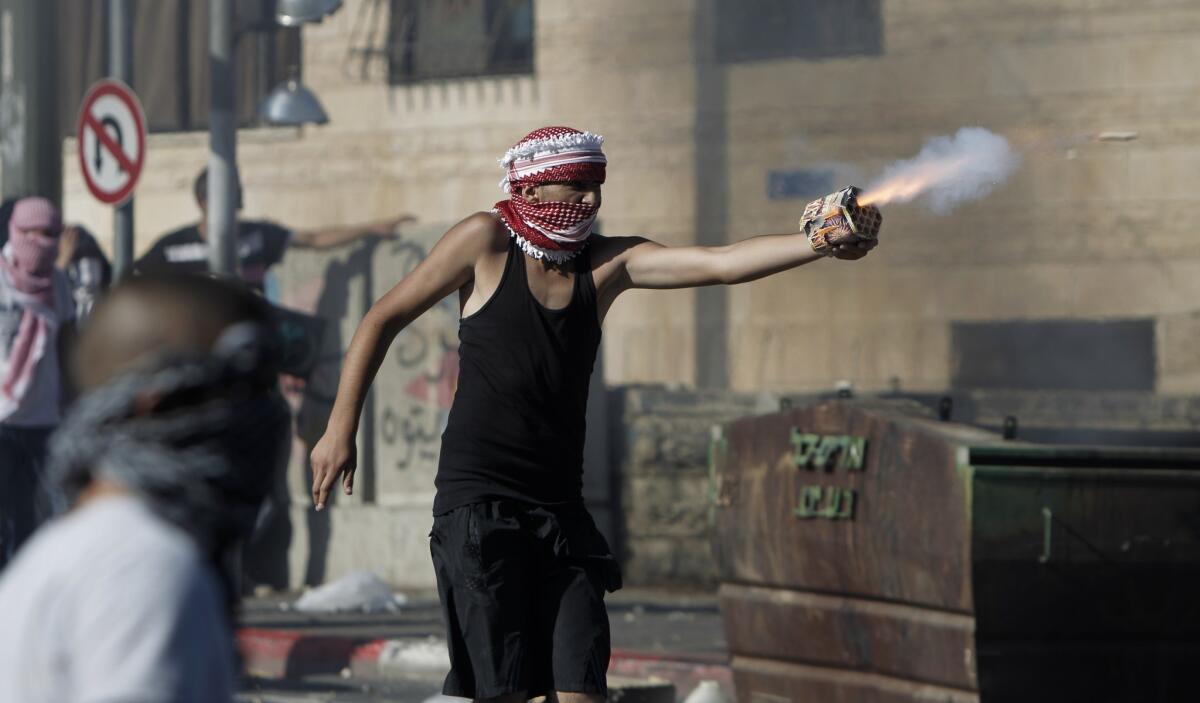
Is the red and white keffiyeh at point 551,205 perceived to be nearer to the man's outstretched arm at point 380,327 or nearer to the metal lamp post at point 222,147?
the man's outstretched arm at point 380,327

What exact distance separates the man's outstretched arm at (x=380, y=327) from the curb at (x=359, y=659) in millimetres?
3844

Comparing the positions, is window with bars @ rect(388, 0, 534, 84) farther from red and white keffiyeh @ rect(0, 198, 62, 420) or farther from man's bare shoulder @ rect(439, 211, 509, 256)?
man's bare shoulder @ rect(439, 211, 509, 256)

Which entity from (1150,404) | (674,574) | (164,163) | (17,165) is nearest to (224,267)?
(17,165)

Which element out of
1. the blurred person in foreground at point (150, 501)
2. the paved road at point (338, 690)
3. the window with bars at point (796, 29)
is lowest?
the paved road at point (338, 690)

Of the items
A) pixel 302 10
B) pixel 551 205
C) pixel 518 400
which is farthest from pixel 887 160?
pixel 518 400

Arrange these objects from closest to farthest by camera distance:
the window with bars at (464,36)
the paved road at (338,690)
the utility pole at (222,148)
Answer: the paved road at (338,690) → the utility pole at (222,148) → the window with bars at (464,36)

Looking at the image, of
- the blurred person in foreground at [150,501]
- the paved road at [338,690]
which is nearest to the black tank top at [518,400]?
the blurred person in foreground at [150,501]

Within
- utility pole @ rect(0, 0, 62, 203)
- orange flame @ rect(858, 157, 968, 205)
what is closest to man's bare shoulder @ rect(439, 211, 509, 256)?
orange flame @ rect(858, 157, 968, 205)

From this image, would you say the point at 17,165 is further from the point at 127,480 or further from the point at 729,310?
the point at 127,480

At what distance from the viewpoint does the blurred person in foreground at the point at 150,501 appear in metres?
1.96

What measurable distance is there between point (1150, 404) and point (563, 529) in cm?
639

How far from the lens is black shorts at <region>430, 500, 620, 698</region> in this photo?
477 cm

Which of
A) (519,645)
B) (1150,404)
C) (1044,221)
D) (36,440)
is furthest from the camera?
(1044,221)

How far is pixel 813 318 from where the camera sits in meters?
18.0
